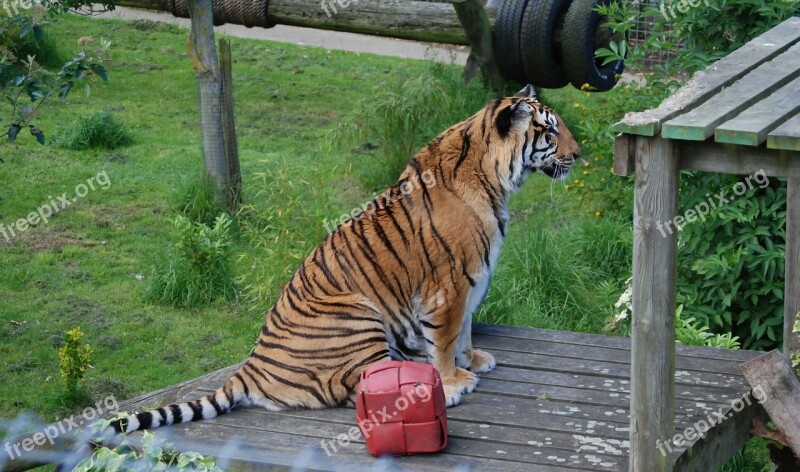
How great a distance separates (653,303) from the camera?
147 inches

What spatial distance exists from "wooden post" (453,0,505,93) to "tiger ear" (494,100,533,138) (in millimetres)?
4623

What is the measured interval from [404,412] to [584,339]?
170cm

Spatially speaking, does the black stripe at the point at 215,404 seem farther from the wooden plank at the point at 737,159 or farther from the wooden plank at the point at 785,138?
the wooden plank at the point at 785,138

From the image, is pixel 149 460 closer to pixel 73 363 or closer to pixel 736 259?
pixel 73 363

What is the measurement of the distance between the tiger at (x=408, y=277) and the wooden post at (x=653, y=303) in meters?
1.09

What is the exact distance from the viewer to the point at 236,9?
412 inches

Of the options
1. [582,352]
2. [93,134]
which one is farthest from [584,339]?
[93,134]

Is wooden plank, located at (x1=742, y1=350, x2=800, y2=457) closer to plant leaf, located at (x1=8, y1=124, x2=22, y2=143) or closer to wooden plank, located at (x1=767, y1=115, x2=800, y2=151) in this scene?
wooden plank, located at (x1=767, y1=115, x2=800, y2=151)

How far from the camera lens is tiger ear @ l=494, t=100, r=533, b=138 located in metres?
4.84

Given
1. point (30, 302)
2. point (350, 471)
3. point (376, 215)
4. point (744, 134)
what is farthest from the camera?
point (30, 302)

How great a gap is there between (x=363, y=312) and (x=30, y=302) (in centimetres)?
349

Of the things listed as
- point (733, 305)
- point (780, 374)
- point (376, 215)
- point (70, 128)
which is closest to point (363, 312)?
point (376, 215)

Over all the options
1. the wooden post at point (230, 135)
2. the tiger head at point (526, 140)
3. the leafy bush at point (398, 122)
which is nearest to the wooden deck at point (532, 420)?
the tiger head at point (526, 140)

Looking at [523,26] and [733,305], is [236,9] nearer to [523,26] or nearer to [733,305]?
[523,26]
